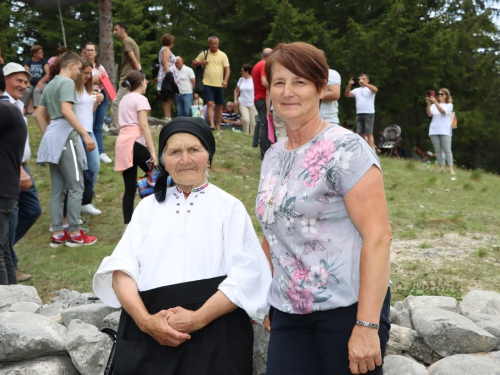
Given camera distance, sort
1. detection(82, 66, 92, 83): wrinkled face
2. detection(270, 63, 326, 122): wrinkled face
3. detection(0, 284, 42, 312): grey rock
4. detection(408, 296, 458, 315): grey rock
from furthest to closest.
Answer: detection(82, 66, 92, 83): wrinkled face
detection(0, 284, 42, 312): grey rock
detection(408, 296, 458, 315): grey rock
detection(270, 63, 326, 122): wrinkled face

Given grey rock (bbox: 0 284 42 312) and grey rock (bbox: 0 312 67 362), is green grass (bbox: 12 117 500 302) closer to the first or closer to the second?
grey rock (bbox: 0 284 42 312)

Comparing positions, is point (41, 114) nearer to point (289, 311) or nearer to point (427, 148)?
point (289, 311)

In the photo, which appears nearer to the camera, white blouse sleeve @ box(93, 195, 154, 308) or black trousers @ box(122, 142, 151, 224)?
white blouse sleeve @ box(93, 195, 154, 308)

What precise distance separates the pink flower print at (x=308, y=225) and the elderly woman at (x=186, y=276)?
0.58 metres

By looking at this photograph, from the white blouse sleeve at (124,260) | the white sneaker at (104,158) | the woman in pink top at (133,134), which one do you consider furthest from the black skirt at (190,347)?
the white sneaker at (104,158)

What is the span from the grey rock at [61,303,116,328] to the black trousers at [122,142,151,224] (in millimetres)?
3135

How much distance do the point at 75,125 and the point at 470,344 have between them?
4887 mm

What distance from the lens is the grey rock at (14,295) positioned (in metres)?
4.23

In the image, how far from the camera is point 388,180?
10727 millimetres

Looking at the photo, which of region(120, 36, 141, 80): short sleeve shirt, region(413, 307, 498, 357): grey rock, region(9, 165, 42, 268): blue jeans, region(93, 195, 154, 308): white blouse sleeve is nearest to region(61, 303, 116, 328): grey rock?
region(93, 195, 154, 308): white blouse sleeve

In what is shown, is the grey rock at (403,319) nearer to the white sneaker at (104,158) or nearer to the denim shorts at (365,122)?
the white sneaker at (104,158)

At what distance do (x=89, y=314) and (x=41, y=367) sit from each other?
2.02 feet

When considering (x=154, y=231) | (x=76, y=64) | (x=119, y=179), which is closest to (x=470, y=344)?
(x=154, y=231)

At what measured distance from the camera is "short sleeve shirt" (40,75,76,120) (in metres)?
6.63
